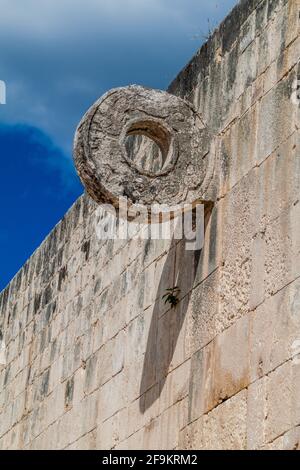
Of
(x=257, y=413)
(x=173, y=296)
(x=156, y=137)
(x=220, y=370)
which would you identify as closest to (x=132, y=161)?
(x=156, y=137)

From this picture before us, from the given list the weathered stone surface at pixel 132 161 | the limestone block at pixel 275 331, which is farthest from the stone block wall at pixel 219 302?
the weathered stone surface at pixel 132 161

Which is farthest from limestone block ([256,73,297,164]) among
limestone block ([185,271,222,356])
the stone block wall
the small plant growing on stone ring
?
the small plant growing on stone ring

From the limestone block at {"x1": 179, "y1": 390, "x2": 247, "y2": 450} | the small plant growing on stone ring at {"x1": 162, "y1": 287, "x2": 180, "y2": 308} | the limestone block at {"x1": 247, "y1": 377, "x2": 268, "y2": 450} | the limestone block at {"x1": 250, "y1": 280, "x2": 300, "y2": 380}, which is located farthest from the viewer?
the small plant growing on stone ring at {"x1": 162, "y1": 287, "x2": 180, "y2": 308}

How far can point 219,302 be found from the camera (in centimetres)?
655

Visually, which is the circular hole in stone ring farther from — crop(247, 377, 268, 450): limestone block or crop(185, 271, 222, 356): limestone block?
crop(247, 377, 268, 450): limestone block

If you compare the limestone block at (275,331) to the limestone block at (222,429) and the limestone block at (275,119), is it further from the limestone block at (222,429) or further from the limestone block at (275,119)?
the limestone block at (275,119)

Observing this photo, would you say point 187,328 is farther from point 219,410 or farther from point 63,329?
point 63,329

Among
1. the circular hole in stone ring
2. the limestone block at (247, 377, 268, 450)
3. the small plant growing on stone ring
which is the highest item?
the circular hole in stone ring

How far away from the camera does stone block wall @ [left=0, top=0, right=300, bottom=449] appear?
5.85 metres

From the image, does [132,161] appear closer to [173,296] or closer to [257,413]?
[173,296]

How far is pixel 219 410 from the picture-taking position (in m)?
6.29

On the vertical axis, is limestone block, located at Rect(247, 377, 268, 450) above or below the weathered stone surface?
below

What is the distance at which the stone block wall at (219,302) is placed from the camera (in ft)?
19.2

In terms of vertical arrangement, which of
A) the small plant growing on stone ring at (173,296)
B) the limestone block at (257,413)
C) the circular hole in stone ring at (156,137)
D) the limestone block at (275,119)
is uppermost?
the circular hole in stone ring at (156,137)
